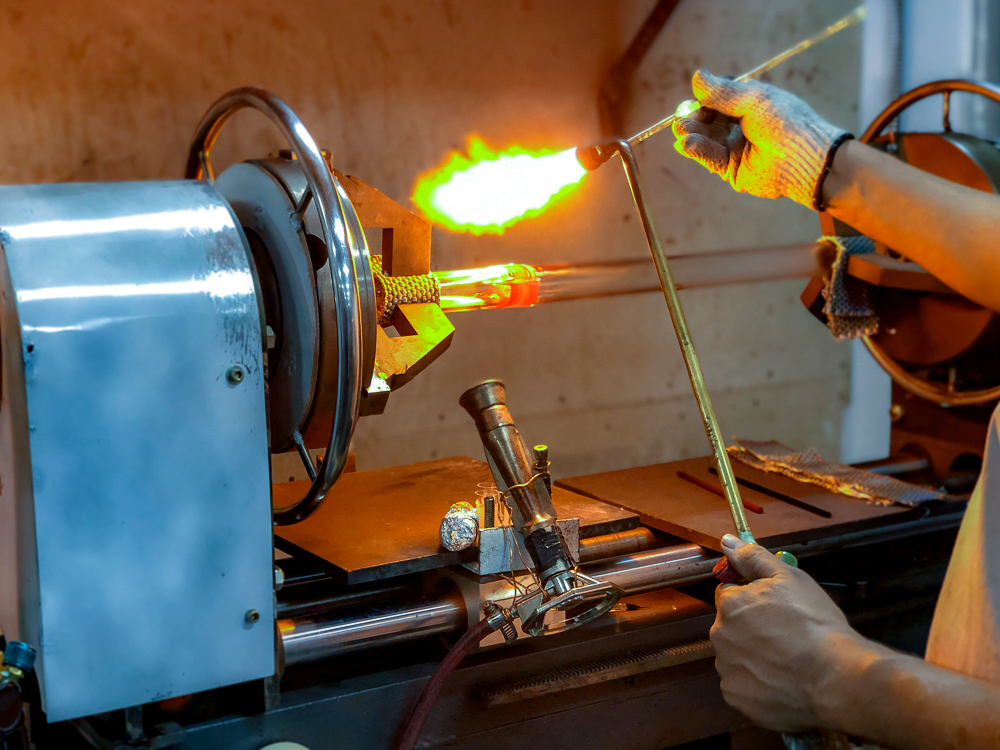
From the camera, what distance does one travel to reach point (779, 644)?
93 cm

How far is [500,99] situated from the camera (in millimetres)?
2436

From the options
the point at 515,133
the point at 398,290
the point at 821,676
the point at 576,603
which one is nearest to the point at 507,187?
the point at 398,290

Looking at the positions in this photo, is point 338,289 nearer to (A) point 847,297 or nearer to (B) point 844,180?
(B) point 844,180

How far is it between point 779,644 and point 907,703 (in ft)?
0.42

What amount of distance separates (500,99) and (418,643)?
65.9 inches

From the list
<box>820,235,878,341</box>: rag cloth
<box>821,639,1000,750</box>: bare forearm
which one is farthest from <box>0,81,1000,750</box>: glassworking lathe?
<box>820,235,878,341</box>: rag cloth

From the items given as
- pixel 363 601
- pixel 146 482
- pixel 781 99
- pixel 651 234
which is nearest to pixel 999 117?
pixel 781 99

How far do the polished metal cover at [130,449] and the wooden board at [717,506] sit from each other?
58 cm

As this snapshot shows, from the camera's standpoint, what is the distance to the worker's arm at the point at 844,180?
47.8 inches

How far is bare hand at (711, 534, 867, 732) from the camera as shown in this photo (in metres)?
0.90

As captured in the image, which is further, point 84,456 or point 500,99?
point 500,99

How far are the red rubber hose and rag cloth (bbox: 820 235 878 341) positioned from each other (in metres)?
0.95

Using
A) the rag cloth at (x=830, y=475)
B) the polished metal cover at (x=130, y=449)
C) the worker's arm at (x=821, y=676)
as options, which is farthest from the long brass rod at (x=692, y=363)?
the polished metal cover at (x=130, y=449)

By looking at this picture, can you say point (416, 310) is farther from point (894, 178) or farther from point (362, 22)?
point (362, 22)
